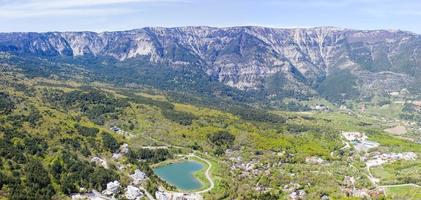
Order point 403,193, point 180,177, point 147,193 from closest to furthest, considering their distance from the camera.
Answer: point 147,193 → point 403,193 → point 180,177

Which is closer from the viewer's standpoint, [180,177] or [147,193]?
[147,193]

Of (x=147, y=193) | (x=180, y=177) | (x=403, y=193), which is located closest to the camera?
(x=147, y=193)

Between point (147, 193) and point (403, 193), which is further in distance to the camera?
point (403, 193)

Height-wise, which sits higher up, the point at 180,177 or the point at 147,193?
the point at 147,193

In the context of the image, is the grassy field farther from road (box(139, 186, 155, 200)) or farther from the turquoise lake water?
road (box(139, 186, 155, 200))

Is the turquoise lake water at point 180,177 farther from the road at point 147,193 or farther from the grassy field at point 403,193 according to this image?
the grassy field at point 403,193

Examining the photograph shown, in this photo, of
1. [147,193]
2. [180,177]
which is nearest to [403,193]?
[180,177]

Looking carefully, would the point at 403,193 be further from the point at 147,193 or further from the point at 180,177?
the point at 147,193

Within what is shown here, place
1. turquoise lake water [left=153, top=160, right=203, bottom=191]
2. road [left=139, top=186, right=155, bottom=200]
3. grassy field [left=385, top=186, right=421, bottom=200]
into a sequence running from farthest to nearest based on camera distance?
turquoise lake water [left=153, top=160, right=203, bottom=191] → grassy field [left=385, top=186, right=421, bottom=200] → road [left=139, top=186, right=155, bottom=200]

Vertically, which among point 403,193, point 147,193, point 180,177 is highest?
point 147,193

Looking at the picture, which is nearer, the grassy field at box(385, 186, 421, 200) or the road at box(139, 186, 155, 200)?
the road at box(139, 186, 155, 200)

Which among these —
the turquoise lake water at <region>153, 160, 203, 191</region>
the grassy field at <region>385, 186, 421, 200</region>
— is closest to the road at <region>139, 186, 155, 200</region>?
the turquoise lake water at <region>153, 160, 203, 191</region>

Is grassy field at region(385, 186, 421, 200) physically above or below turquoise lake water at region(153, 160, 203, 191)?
above

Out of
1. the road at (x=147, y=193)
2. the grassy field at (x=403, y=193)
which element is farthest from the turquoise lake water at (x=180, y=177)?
the grassy field at (x=403, y=193)
